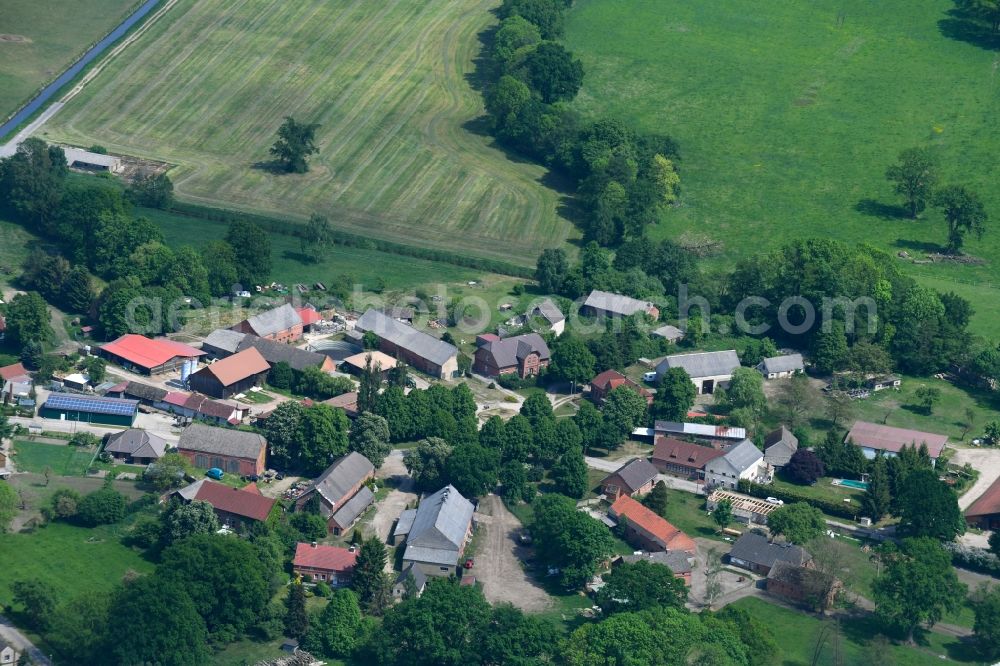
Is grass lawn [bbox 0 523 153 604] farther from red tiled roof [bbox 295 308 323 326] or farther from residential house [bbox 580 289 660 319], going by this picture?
residential house [bbox 580 289 660 319]

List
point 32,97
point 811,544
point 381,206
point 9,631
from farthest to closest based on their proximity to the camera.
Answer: point 32,97, point 381,206, point 811,544, point 9,631

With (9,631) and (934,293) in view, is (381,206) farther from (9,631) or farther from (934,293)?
(9,631)

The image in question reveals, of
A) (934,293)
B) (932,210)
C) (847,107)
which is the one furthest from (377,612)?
(847,107)

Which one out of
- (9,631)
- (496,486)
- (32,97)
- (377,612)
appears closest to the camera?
(9,631)

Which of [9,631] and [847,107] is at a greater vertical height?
[847,107]

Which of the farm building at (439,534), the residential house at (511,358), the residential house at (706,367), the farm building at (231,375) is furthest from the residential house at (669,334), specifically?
the farm building at (439,534)

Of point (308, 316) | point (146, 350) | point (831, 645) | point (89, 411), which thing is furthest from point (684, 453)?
point (89, 411)

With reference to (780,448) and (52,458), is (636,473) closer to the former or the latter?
(780,448)

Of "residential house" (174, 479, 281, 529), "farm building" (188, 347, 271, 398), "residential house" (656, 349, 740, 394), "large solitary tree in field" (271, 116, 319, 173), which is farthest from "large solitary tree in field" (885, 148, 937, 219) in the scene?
"residential house" (174, 479, 281, 529)
